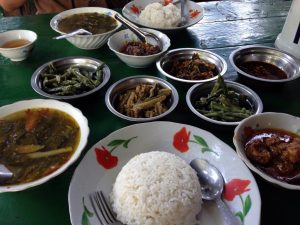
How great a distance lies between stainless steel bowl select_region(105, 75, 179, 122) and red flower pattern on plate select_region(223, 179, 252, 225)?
497mm

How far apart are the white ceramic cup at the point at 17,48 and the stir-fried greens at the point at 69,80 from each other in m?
0.32

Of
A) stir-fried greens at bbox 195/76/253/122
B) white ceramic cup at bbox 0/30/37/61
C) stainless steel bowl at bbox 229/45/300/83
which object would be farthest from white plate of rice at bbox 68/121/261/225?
white ceramic cup at bbox 0/30/37/61

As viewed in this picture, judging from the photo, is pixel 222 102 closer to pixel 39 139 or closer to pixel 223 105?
pixel 223 105

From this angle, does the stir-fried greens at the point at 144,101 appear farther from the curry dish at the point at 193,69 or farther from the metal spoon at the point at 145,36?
the metal spoon at the point at 145,36

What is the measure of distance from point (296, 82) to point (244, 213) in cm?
126

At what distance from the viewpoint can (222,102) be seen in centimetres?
Result: 168

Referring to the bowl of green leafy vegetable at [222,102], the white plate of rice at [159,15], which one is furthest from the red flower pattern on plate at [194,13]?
the bowl of green leafy vegetable at [222,102]

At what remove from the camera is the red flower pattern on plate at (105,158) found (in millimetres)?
1378

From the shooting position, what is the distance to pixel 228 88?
183 cm

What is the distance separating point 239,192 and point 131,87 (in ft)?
3.03

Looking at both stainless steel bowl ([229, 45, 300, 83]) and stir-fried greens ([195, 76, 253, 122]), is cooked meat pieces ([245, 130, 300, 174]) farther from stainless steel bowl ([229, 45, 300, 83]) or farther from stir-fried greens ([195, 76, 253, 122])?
stainless steel bowl ([229, 45, 300, 83])

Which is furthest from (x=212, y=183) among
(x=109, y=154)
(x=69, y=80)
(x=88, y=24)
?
(x=88, y=24)

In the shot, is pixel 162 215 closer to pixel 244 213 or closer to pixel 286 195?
pixel 244 213

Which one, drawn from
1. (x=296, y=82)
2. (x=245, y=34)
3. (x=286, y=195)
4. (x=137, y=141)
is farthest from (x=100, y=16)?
(x=286, y=195)
